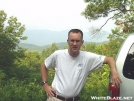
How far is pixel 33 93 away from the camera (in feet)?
17.7

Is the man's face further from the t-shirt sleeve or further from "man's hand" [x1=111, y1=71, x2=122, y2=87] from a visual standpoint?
"man's hand" [x1=111, y1=71, x2=122, y2=87]

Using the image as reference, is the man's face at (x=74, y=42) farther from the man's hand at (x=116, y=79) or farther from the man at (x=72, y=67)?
the man's hand at (x=116, y=79)

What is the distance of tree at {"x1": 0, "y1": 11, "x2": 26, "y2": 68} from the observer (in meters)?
25.0

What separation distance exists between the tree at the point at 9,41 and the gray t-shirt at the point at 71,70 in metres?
21.9

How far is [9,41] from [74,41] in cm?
2350

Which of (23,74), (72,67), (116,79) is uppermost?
(72,67)

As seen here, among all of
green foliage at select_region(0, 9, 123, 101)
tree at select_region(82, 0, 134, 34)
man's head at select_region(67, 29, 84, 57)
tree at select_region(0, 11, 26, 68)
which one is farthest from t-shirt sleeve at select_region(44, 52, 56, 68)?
tree at select_region(0, 11, 26, 68)

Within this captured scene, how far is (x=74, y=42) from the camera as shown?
8.18 ft

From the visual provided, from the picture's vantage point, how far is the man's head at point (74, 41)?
250 centimetres

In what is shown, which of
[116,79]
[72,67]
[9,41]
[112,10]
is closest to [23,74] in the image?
[9,41]

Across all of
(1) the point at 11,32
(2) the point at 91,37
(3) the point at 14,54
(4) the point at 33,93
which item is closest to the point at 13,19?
(1) the point at 11,32

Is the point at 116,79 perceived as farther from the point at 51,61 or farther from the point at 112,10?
the point at 112,10

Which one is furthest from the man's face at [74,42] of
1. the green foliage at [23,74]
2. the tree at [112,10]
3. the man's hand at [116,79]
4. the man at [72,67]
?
the tree at [112,10]

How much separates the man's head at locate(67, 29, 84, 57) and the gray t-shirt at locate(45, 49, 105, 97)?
72 mm
